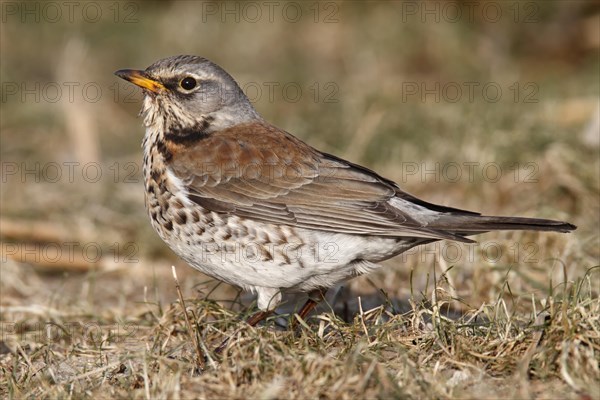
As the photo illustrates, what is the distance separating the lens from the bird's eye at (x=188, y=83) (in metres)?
6.17

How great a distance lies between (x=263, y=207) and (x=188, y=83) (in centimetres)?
110

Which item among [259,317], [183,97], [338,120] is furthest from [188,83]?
[338,120]

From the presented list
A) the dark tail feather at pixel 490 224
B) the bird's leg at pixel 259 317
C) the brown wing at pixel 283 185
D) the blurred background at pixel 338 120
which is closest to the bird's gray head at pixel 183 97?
the brown wing at pixel 283 185

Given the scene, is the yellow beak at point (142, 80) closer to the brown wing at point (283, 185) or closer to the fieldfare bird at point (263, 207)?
the fieldfare bird at point (263, 207)

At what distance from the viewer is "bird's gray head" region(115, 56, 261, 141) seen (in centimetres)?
612

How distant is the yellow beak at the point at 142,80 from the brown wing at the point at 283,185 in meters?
0.47

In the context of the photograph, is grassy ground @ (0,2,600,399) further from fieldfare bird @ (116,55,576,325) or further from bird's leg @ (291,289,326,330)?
fieldfare bird @ (116,55,576,325)

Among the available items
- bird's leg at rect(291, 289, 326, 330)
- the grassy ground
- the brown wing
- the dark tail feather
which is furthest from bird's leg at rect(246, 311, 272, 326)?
the dark tail feather

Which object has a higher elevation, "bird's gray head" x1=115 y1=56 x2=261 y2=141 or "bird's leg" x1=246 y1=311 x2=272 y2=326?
"bird's gray head" x1=115 y1=56 x2=261 y2=141

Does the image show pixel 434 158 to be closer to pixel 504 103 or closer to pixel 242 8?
pixel 504 103

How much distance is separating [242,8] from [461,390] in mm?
10171

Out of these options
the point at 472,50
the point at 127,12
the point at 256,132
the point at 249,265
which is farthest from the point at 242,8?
the point at 249,265

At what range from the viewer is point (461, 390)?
423 centimetres

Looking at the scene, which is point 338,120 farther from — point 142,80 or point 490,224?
point 490,224
